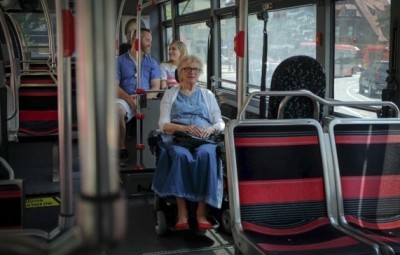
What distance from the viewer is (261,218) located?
95.5 inches

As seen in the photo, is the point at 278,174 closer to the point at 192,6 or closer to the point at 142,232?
the point at 142,232

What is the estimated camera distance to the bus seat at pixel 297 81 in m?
3.07

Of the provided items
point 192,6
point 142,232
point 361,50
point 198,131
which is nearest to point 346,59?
point 361,50

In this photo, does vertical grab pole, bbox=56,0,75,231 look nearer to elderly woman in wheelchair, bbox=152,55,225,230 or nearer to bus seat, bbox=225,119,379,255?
bus seat, bbox=225,119,379,255

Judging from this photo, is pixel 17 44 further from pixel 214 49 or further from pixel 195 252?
pixel 195 252

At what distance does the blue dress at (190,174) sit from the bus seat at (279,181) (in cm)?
84

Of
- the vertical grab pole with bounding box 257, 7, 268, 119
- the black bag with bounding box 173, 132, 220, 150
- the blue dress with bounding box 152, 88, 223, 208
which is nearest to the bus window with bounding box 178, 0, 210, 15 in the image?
the vertical grab pole with bounding box 257, 7, 268, 119

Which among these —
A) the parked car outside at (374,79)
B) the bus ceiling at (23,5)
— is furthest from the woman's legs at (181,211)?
the bus ceiling at (23,5)

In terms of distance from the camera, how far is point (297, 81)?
10.1 feet

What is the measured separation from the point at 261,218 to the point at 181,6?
21.8ft

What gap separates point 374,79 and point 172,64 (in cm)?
290

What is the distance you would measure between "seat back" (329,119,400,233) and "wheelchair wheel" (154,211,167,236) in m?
1.29

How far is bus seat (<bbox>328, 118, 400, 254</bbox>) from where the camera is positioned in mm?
2525

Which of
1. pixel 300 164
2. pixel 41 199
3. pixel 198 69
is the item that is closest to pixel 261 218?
pixel 300 164
